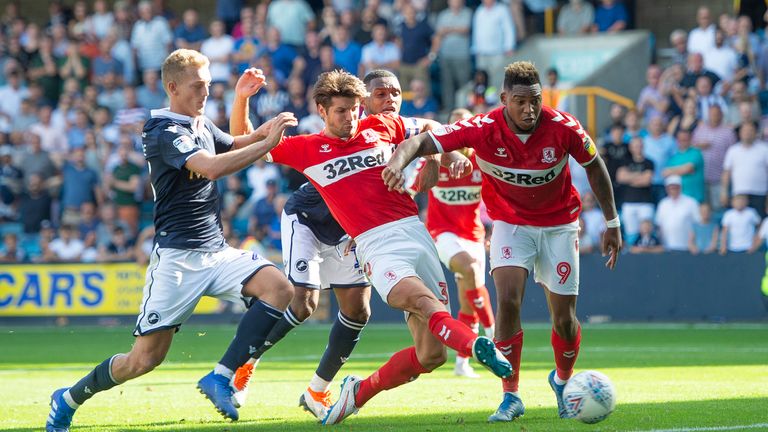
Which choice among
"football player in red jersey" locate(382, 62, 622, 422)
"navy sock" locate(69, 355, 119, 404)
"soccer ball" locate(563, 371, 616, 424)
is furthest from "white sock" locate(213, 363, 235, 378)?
"soccer ball" locate(563, 371, 616, 424)

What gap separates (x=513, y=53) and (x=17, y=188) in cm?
962

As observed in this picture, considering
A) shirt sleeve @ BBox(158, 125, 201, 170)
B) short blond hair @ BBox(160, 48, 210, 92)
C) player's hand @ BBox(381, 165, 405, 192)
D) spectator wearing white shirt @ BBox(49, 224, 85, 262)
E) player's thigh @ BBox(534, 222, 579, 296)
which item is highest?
short blond hair @ BBox(160, 48, 210, 92)

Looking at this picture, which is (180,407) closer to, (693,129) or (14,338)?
(14,338)

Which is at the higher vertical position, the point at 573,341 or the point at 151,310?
the point at 151,310

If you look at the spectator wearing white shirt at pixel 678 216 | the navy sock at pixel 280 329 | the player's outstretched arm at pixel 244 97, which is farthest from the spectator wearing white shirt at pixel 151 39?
the player's outstretched arm at pixel 244 97

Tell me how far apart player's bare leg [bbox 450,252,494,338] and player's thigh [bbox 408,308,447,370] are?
4283mm

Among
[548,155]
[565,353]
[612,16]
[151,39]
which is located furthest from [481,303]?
[151,39]

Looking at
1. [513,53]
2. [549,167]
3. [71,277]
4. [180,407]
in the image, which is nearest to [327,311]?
[71,277]

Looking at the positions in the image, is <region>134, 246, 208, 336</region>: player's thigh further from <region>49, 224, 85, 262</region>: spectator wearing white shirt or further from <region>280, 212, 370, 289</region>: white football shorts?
<region>49, 224, 85, 262</region>: spectator wearing white shirt

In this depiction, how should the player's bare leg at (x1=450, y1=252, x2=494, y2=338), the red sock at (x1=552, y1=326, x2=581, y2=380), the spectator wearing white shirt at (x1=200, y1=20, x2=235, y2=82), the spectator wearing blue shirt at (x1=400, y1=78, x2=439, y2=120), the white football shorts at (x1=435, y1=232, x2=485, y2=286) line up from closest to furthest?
1. the red sock at (x1=552, y1=326, x2=581, y2=380)
2. the player's bare leg at (x1=450, y1=252, x2=494, y2=338)
3. the white football shorts at (x1=435, y1=232, x2=485, y2=286)
4. the spectator wearing blue shirt at (x1=400, y1=78, x2=439, y2=120)
5. the spectator wearing white shirt at (x1=200, y1=20, x2=235, y2=82)

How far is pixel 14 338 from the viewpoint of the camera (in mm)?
17641

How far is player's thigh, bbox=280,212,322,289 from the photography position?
9539 millimetres

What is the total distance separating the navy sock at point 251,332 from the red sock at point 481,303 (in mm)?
4396

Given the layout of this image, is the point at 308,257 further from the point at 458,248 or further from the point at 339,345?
the point at 458,248
